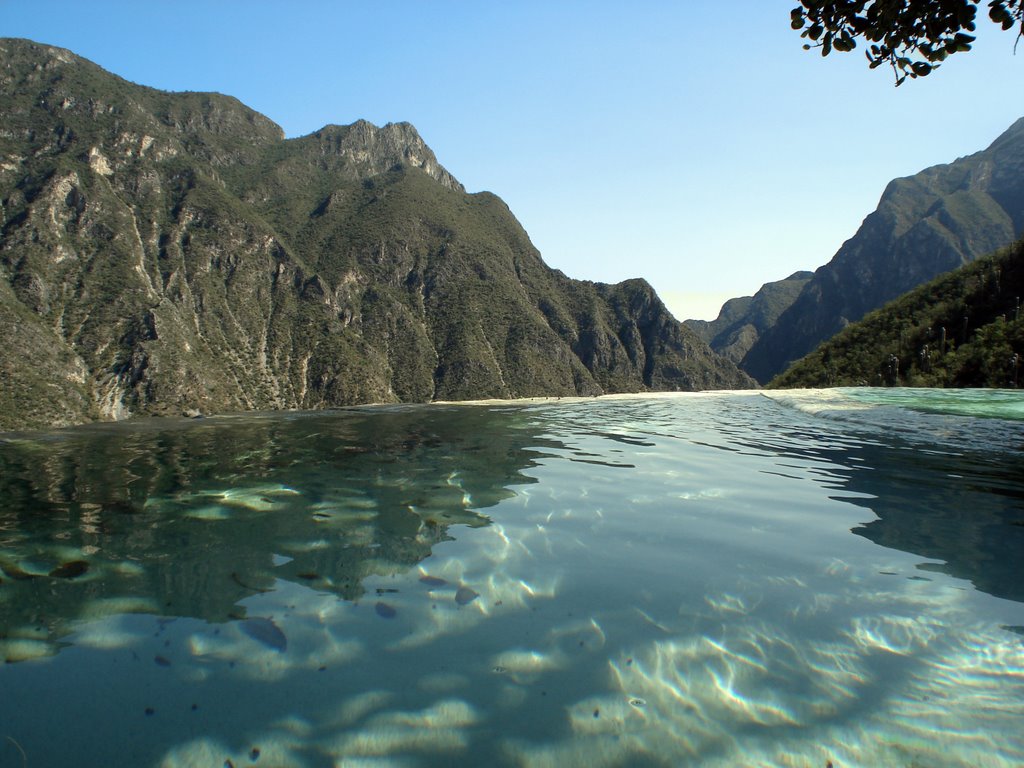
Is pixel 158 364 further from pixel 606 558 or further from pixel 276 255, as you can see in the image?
pixel 606 558

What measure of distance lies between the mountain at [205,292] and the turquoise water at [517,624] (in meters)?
96.3

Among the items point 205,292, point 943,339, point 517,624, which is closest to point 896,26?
point 517,624

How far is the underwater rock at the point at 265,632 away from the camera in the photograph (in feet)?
11.7

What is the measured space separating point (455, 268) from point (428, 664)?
628 ft

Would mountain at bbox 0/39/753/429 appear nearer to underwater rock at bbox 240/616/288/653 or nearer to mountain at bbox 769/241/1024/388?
mountain at bbox 769/241/1024/388

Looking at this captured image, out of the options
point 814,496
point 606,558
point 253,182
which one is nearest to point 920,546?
point 814,496

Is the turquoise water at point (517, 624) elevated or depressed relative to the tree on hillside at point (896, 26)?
depressed

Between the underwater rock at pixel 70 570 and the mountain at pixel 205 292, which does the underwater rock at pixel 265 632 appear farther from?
the mountain at pixel 205 292

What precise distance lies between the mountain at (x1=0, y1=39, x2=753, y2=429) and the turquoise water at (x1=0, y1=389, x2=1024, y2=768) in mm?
96297

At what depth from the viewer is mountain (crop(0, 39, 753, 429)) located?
111 meters

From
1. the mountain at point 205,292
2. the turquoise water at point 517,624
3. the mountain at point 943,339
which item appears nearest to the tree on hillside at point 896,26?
the turquoise water at point 517,624

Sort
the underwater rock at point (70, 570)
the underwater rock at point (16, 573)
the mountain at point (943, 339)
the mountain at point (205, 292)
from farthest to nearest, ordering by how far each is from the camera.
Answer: the mountain at point (205, 292), the mountain at point (943, 339), the underwater rock at point (70, 570), the underwater rock at point (16, 573)

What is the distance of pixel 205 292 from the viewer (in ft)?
479

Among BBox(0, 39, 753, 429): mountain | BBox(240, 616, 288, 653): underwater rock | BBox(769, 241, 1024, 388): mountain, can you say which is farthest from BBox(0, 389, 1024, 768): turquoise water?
BBox(0, 39, 753, 429): mountain
